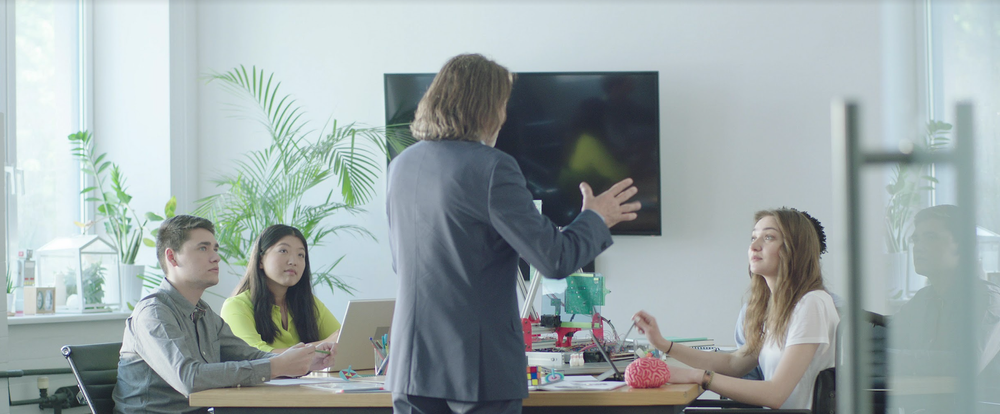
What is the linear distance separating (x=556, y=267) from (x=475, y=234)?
17 cm

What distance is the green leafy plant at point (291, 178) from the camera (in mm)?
4297

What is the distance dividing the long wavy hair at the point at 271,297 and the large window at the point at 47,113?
5.70 ft

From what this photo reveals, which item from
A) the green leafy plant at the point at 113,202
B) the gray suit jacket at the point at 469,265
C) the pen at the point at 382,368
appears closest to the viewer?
the gray suit jacket at the point at 469,265

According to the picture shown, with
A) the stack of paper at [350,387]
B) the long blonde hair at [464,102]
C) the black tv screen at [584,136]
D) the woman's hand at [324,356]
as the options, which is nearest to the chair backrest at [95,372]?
the woman's hand at [324,356]

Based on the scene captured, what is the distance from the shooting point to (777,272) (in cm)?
244

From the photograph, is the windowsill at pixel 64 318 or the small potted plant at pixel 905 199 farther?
the windowsill at pixel 64 318

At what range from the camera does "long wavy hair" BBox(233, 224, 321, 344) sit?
2929 millimetres

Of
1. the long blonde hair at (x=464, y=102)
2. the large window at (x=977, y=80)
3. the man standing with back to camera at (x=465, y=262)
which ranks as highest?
the long blonde hair at (x=464, y=102)

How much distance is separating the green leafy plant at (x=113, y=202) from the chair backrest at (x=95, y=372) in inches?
68.7

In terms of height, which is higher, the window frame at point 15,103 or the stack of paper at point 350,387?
the window frame at point 15,103

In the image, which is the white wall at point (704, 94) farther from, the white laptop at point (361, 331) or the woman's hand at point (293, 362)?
the woman's hand at point (293, 362)

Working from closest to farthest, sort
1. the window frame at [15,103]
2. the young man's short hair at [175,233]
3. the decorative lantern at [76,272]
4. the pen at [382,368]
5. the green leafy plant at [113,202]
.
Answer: the pen at [382,368] < the young man's short hair at [175,233] < the window frame at [15,103] < the decorative lantern at [76,272] < the green leafy plant at [113,202]

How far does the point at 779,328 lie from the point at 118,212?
3.52 m

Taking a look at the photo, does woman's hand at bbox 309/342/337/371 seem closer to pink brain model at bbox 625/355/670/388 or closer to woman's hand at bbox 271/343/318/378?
woman's hand at bbox 271/343/318/378
